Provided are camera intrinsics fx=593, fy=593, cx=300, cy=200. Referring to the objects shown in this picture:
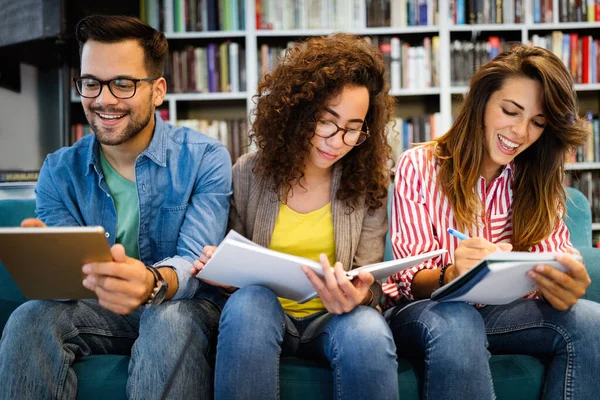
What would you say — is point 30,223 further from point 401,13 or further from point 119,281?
point 401,13

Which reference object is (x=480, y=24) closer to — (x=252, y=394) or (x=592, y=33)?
(x=592, y=33)

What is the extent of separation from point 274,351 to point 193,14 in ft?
7.09

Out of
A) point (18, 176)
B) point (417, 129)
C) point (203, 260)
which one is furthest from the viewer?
point (417, 129)

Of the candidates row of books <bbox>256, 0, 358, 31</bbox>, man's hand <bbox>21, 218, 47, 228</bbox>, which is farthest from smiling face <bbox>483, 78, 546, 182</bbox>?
row of books <bbox>256, 0, 358, 31</bbox>

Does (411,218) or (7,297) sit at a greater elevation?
(411,218)

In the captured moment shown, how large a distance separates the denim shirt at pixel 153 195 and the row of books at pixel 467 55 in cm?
179

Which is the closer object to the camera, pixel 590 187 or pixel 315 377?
pixel 315 377

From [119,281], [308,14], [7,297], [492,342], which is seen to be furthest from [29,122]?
[492,342]

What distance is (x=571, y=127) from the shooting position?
139cm

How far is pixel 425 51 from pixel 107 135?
75.3 inches

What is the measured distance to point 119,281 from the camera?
1.06m

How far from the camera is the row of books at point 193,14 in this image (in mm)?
2852

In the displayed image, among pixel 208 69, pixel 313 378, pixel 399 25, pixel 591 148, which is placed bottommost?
pixel 313 378

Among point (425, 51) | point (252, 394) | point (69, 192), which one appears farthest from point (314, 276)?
point (425, 51)
